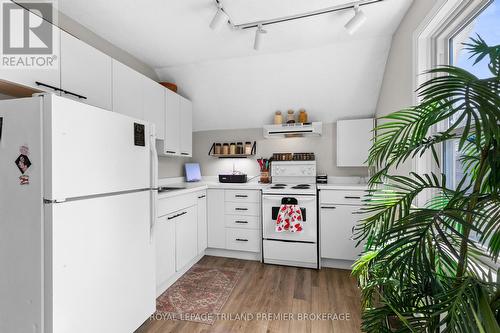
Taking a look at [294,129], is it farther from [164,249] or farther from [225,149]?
[164,249]

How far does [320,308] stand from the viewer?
1.99 meters

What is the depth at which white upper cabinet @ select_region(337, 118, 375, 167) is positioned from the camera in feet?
9.95

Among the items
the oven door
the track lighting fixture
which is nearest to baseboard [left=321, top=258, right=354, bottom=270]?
the oven door

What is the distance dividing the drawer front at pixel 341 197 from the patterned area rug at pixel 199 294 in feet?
4.25

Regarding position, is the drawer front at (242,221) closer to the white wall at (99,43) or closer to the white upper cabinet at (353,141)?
the white upper cabinet at (353,141)

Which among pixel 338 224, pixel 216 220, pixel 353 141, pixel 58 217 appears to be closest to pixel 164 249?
pixel 216 220

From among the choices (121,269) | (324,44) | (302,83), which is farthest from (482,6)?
(121,269)

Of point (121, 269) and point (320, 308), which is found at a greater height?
point (121, 269)

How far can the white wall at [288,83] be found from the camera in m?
2.65

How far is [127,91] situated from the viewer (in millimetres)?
2199

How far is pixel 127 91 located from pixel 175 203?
1.17 m

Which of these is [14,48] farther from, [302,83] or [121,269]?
[302,83]

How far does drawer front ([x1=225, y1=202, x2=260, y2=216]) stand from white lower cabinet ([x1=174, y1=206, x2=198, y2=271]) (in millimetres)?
443

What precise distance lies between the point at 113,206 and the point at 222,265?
177cm
